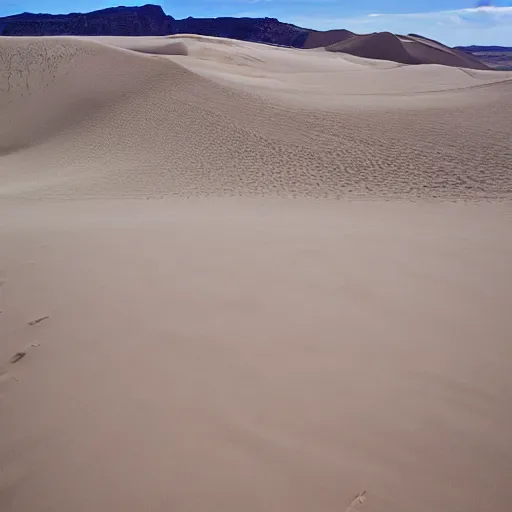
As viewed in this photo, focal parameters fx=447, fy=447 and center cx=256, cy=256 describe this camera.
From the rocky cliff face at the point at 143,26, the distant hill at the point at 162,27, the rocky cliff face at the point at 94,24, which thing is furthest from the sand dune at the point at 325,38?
the rocky cliff face at the point at 94,24

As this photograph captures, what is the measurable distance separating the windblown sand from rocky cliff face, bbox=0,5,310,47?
6527cm

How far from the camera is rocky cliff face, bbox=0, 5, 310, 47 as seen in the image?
62.5 m

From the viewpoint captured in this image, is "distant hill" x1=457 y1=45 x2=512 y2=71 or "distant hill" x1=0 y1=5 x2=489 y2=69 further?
"distant hill" x1=457 y1=45 x2=512 y2=71

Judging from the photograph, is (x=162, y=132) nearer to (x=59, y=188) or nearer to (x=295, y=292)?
(x=59, y=188)

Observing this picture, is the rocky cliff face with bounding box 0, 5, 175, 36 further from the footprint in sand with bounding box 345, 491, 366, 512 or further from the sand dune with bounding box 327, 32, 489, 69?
the footprint in sand with bounding box 345, 491, 366, 512

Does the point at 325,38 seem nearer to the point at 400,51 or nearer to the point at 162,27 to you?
the point at 400,51

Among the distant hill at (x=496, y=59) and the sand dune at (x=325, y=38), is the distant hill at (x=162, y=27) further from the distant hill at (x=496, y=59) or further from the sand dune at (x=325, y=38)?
the distant hill at (x=496, y=59)

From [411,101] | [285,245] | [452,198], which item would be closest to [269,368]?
[285,245]

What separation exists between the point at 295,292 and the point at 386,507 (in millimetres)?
1879

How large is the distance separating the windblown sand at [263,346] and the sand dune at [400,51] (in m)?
43.4

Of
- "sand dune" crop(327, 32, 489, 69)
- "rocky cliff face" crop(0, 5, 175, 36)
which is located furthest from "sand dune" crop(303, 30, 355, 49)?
"rocky cliff face" crop(0, 5, 175, 36)

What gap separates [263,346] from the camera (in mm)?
2812

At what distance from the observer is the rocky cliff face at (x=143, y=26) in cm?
6250

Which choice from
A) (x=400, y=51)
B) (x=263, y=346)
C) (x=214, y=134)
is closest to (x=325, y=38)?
(x=400, y=51)
